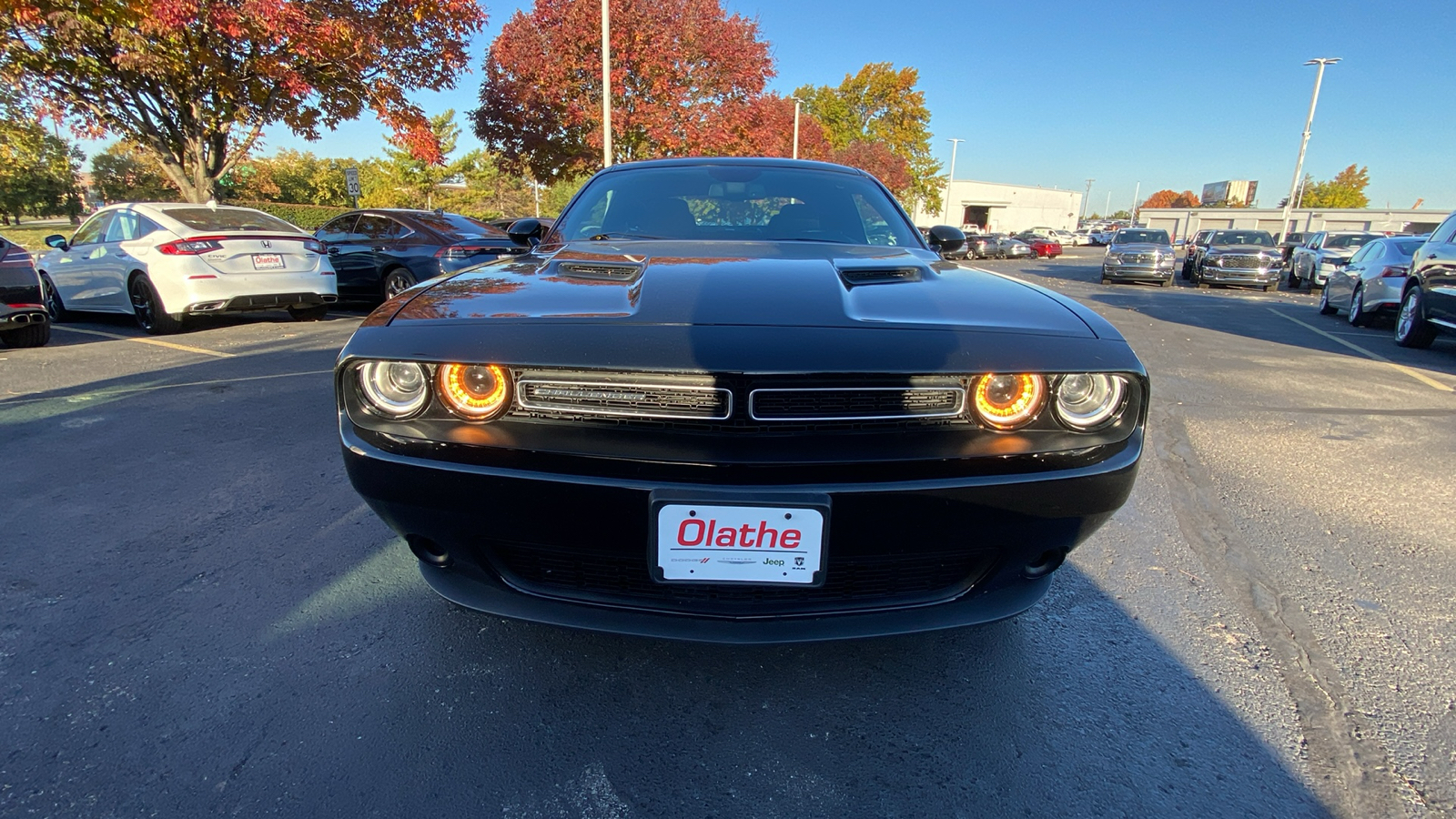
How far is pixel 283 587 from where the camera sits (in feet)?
7.75

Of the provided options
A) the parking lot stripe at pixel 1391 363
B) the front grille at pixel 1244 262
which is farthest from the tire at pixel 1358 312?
the front grille at pixel 1244 262

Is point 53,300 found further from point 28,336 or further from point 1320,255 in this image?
point 1320,255

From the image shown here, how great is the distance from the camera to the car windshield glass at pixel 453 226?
28.9 feet

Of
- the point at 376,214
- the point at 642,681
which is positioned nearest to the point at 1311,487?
the point at 642,681

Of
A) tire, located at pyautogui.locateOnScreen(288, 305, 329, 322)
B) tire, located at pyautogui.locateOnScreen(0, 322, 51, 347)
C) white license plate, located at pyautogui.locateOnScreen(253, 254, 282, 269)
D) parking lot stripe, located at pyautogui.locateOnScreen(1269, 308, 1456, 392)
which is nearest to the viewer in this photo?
parking lot stripe, located at pyautogui.locateOnScreen(1269, 308, 1456, 392)

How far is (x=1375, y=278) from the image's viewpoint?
9.46 m

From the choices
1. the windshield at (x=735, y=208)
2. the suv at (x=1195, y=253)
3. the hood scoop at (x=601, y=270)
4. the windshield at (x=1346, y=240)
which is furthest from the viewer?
the suv at (x=1195, y=253)

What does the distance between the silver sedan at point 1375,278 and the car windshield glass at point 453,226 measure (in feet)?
36.5

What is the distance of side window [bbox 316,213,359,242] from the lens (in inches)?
363

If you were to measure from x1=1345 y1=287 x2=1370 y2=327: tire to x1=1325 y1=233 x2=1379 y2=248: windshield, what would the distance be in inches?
368

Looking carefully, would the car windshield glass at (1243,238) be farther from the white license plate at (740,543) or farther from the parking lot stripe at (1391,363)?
the white license plate at (740,543)

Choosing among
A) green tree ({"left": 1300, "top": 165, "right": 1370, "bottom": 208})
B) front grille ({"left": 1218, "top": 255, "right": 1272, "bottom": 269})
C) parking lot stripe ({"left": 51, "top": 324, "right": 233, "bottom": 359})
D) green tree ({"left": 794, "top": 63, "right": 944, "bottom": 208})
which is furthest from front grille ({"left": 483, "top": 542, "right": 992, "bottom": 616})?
green tree ({"left": 1300, "top": 165, "right": 1370, "bottom": 208})

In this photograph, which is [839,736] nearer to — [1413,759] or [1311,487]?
[1413,759]

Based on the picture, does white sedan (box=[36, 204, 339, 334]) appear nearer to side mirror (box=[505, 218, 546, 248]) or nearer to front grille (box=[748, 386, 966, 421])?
side mirror (box=[505, 218, 546, 248])
